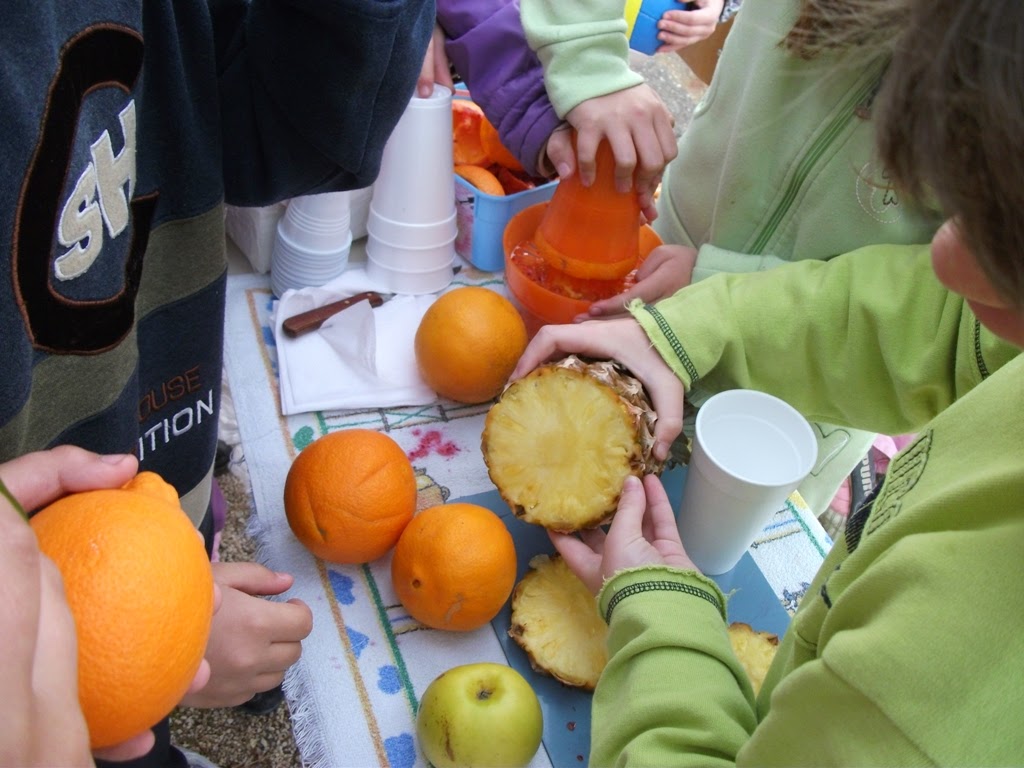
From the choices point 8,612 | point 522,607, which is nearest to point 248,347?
point 522,607

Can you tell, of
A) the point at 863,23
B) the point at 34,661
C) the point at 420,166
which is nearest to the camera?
the point at 34,661

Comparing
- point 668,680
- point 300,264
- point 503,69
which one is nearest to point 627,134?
point 503,69

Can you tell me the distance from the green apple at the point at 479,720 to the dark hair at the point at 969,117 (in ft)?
1.36

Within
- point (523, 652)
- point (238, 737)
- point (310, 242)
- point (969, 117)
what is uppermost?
point (969, 117)

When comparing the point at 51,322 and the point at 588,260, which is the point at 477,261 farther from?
the point at 51,322

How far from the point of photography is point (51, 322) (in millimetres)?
415

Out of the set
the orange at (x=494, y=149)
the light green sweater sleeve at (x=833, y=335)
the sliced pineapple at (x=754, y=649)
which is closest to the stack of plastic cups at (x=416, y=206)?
the orange at (x=494, y=149)

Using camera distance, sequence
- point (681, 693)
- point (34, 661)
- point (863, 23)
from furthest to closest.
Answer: point (681, 693) < point (863, 23) < point (34, 661)

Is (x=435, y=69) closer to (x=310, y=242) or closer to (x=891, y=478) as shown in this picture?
(x=310, y=242)

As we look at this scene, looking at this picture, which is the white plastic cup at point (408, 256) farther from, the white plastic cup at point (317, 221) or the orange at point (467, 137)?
the orange at point (467, 137)

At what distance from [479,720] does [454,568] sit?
0.11 metres

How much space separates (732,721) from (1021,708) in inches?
7.3

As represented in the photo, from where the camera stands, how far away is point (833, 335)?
670mm

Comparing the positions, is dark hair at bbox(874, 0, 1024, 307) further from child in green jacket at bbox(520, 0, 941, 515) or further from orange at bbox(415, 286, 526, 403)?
orange at bbox(415, 286, 526, 403)
